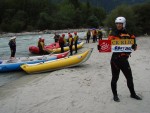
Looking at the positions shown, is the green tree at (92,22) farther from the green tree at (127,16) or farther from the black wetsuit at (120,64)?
the black wetsuit at (120,64)

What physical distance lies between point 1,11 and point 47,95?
8658cm

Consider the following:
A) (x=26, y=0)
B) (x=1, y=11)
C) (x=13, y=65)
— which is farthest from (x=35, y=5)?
(x=13, y=65)

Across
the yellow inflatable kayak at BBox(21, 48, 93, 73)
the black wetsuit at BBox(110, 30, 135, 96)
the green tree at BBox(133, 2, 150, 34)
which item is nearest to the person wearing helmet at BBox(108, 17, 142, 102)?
the black wetsuit at BBox(110, 30, 135, 96)

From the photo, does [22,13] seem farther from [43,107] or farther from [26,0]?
[43,107]

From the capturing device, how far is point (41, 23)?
280 ft

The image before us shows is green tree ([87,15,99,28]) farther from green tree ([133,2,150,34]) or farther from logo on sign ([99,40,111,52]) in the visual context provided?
logo on sign ([99,40,111,52])

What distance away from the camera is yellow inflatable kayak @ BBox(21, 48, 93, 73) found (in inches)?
492

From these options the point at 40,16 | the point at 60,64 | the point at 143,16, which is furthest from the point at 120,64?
the point at 40,16

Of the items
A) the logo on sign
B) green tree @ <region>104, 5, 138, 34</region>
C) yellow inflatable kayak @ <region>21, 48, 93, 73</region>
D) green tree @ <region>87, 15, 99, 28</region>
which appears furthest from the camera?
green tree @ <region>87, 15, 99, 28</region>

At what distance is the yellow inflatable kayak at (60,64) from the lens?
12.5 m

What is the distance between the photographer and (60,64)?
498 inches

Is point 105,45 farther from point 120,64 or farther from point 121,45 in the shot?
point 120,64

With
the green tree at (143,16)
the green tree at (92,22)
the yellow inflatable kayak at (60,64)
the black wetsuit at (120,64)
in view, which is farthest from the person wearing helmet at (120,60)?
the green tree at (92,22)

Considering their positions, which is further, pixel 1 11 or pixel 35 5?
pixel 35 5
